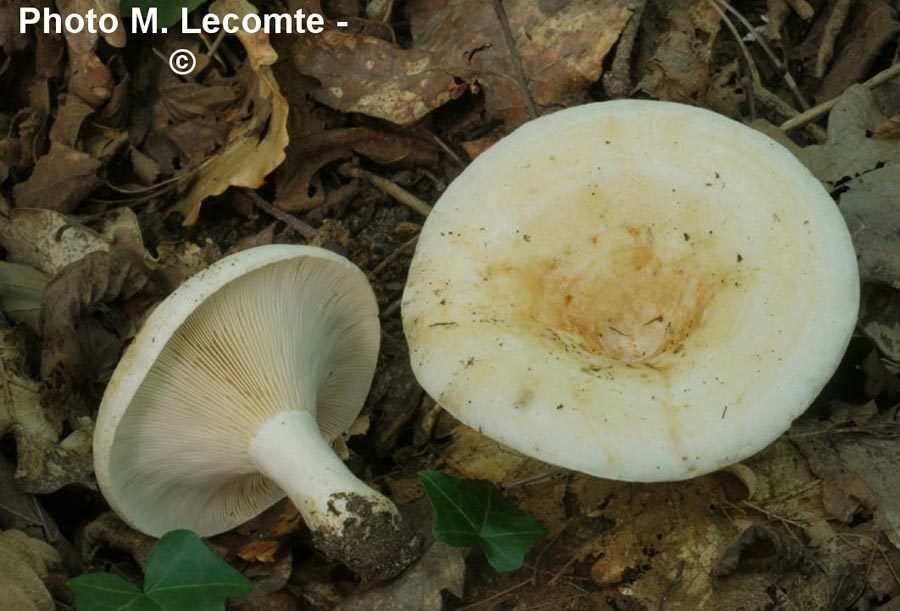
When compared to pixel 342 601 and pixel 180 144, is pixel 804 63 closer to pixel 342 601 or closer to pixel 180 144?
pixel 180 144

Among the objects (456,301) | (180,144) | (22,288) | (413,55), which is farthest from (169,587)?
(413,55)

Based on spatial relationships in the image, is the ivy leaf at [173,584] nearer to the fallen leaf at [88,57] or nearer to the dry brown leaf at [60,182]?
the dry brown leaf at [60,182]

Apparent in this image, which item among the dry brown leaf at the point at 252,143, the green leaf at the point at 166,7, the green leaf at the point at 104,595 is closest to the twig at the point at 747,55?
the dry brown leaf at the point at 252,143

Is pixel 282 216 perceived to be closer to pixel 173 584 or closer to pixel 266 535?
pixel 266 535

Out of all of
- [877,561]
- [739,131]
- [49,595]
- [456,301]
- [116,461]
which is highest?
[739,131]

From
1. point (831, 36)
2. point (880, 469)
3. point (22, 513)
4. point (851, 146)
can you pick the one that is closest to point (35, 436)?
point (22, 513)

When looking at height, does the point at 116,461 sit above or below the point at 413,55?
below
